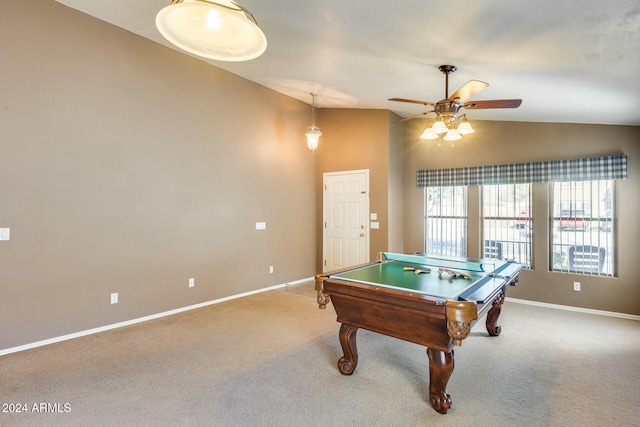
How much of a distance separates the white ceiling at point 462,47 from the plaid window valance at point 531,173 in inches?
21.5

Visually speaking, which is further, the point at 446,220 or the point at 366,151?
the point at 366,151

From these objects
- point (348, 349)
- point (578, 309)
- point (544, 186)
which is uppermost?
point (544, 186)

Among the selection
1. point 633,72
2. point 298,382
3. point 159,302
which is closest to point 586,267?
point 633,72

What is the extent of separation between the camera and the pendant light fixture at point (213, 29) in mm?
1543

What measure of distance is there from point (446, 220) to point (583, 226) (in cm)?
184

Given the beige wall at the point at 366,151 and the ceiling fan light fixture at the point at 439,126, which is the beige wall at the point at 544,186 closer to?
the beige wall at the point at 366,151

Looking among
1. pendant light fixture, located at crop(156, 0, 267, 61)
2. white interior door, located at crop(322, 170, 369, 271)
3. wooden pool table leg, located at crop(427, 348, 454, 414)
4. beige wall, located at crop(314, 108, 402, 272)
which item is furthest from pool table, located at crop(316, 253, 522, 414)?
white interior door, located at crop(322, 170, 369, 271)

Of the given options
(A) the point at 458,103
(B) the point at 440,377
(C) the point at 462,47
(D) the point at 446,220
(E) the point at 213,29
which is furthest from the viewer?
(D) the point at 446,220

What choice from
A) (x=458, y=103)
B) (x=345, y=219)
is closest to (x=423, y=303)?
(x=458, y=103)

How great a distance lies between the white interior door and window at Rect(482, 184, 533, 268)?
1939mm

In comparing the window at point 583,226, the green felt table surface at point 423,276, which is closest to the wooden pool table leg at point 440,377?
the green felt table surface at point 423,276

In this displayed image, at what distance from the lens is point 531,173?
4750mm

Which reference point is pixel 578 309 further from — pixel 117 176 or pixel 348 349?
pixel 117 176

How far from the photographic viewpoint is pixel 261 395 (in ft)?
7.84
